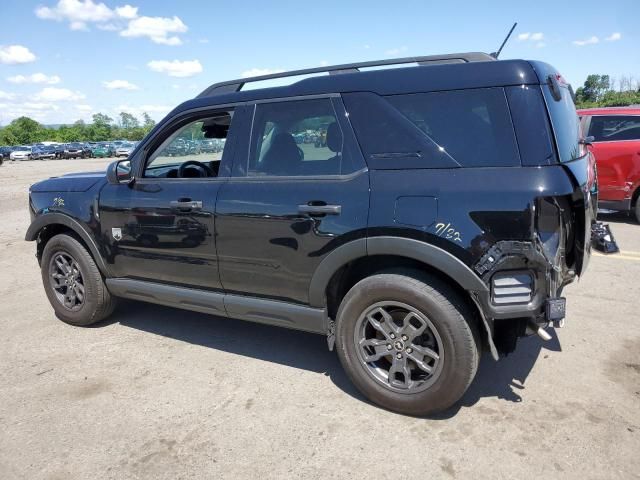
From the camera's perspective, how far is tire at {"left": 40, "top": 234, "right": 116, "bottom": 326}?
441cm

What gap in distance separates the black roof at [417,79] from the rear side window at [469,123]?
56 mm

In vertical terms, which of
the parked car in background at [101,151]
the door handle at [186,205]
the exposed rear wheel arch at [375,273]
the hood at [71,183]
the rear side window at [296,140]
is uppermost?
the rear side window at [296,140]

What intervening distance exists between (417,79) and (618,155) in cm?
660

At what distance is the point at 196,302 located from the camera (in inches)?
149

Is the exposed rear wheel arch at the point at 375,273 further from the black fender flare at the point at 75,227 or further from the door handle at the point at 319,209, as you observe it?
the black fender flare at the point at 75,227

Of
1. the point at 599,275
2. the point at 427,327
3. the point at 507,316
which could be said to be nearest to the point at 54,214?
the point at 427,327

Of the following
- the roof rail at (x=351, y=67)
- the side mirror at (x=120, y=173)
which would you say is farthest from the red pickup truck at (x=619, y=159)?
the side mirror at (x=120, y=173)

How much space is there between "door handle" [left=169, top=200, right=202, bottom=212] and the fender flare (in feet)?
3.43

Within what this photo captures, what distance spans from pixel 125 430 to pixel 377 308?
1.67 metres

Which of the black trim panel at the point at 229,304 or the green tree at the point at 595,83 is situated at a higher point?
the green tree at the point at 595,83

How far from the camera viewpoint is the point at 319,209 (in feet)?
10.1

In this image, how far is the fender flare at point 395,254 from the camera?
270 centimetres

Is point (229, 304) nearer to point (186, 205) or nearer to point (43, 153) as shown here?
point (186, 205)

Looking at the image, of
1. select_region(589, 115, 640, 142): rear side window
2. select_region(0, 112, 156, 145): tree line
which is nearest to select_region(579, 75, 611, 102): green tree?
select_region(0, 112, 156, 145): tree line
